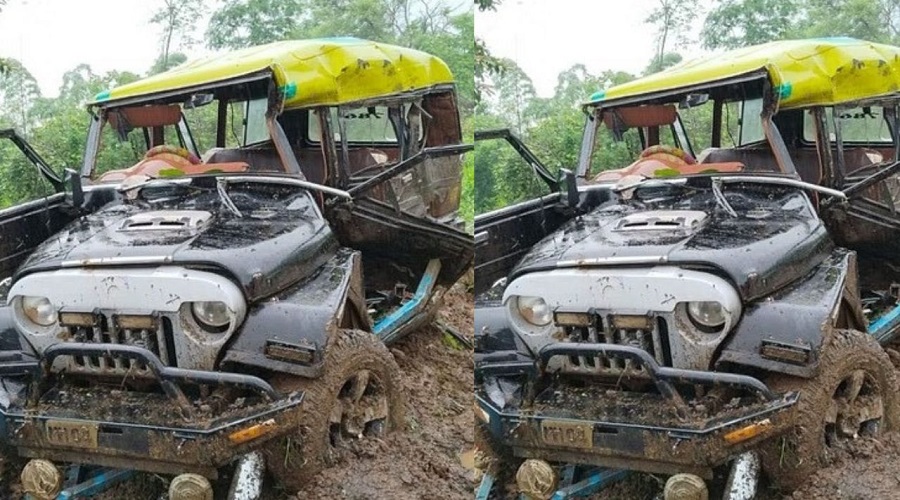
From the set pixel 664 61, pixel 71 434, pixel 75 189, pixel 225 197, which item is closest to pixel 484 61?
pixel 225 197

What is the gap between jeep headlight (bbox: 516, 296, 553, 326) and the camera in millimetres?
3883

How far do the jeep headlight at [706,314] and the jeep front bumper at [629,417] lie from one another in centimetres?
22

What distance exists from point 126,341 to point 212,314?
34 centimetres

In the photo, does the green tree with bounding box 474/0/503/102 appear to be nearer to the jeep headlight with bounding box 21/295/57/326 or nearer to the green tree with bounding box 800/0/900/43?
the jeep headlight with bounding box 21/295/57/326

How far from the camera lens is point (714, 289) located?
11.3ft

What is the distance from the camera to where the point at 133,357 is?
3.49 metres

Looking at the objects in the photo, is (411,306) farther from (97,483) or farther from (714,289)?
(714,289)

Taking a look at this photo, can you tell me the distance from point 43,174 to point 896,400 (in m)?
4.22

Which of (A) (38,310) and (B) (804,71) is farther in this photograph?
(B) (804,71)

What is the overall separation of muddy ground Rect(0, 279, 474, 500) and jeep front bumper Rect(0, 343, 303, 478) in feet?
0.96

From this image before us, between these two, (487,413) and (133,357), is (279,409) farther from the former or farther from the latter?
(487,413)

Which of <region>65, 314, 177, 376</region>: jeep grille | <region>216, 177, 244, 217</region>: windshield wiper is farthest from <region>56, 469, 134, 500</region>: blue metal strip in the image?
<region>216, 177, 244, 217</region>: windshield wiper

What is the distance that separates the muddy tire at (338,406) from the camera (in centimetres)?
373

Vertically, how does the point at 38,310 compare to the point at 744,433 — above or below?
above
